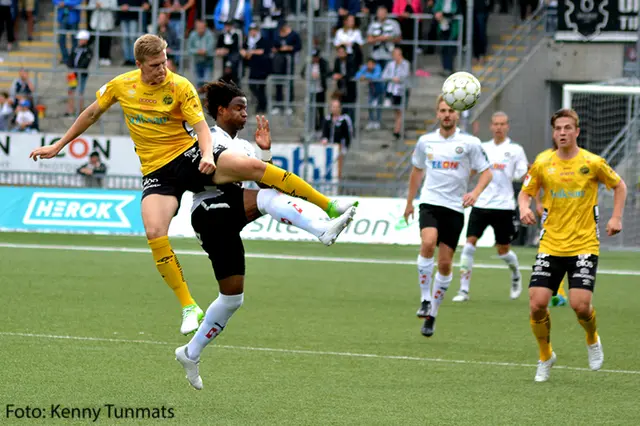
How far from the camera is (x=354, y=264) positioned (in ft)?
65.2

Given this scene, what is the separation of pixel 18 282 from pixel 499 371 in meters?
7.66

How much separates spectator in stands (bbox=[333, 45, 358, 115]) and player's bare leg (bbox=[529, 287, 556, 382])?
57.3ft

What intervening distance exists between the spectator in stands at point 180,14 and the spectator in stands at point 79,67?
2.01m

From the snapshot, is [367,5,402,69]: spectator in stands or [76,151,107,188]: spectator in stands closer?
[76,151,107,188]: spectator in stands

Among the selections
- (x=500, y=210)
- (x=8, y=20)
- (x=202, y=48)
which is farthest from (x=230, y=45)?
(x=500, y=210)

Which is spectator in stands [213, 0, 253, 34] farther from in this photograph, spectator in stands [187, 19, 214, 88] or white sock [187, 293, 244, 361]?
white sock [187, 293, 244, 361]

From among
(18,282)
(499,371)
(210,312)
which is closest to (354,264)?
(18,282)

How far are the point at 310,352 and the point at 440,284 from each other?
201cm

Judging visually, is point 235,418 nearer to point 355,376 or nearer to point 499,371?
point 355,376

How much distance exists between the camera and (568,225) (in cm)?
972

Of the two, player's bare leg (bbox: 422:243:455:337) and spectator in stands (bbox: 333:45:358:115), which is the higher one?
spectator in stands (bbox: 333:45:358:115)

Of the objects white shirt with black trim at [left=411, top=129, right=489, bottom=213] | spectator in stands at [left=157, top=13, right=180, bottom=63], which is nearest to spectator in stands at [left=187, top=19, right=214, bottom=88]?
spectator in stands at [left=157, top=13, right=180, bottom=63]

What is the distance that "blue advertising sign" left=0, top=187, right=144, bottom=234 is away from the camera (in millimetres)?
23266

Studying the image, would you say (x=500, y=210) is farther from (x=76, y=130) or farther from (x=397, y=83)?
(x=397, y=83)
